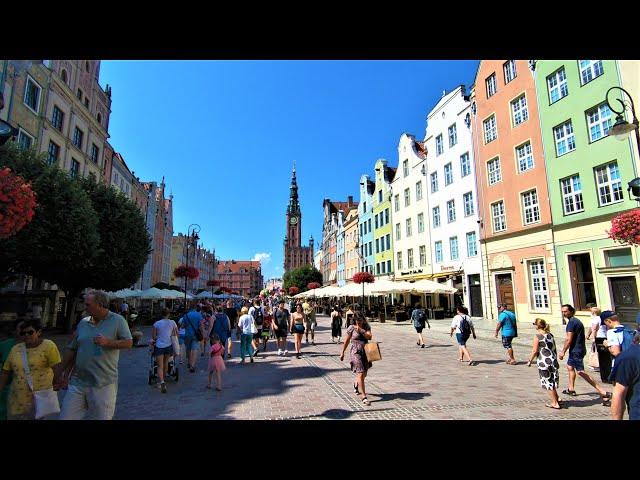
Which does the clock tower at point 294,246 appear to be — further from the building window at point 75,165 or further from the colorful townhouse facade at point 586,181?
the colorful townhouse facade at point 586,181

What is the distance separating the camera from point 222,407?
23.4 feet

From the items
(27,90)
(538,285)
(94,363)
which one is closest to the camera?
(94,363)

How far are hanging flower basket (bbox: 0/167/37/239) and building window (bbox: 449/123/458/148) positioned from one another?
2909 centimetres

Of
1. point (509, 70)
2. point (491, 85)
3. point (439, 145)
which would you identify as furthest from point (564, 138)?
point (439, 145)

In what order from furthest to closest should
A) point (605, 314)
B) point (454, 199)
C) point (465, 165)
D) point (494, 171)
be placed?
point (454, 199) → point (465, 165) → point (494, 171) → point (605, 314)

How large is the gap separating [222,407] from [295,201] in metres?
135

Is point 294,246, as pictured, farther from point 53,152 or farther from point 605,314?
point 605,314

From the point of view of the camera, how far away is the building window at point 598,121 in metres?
17.5

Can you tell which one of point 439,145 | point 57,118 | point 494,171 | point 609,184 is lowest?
point 609,184

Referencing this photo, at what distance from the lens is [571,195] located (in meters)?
19.5

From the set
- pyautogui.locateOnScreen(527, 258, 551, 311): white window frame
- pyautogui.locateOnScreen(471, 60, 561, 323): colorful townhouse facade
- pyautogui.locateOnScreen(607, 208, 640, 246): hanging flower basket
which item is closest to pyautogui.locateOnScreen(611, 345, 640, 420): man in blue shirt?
pyautogui.locateOnScreen(607, 208, 640, 246): hanging flower basket

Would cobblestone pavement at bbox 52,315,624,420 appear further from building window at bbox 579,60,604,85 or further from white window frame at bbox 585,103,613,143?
building window at bbox 579,60,604,85

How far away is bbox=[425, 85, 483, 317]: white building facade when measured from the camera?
27.5 metres

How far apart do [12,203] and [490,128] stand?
2647cm
